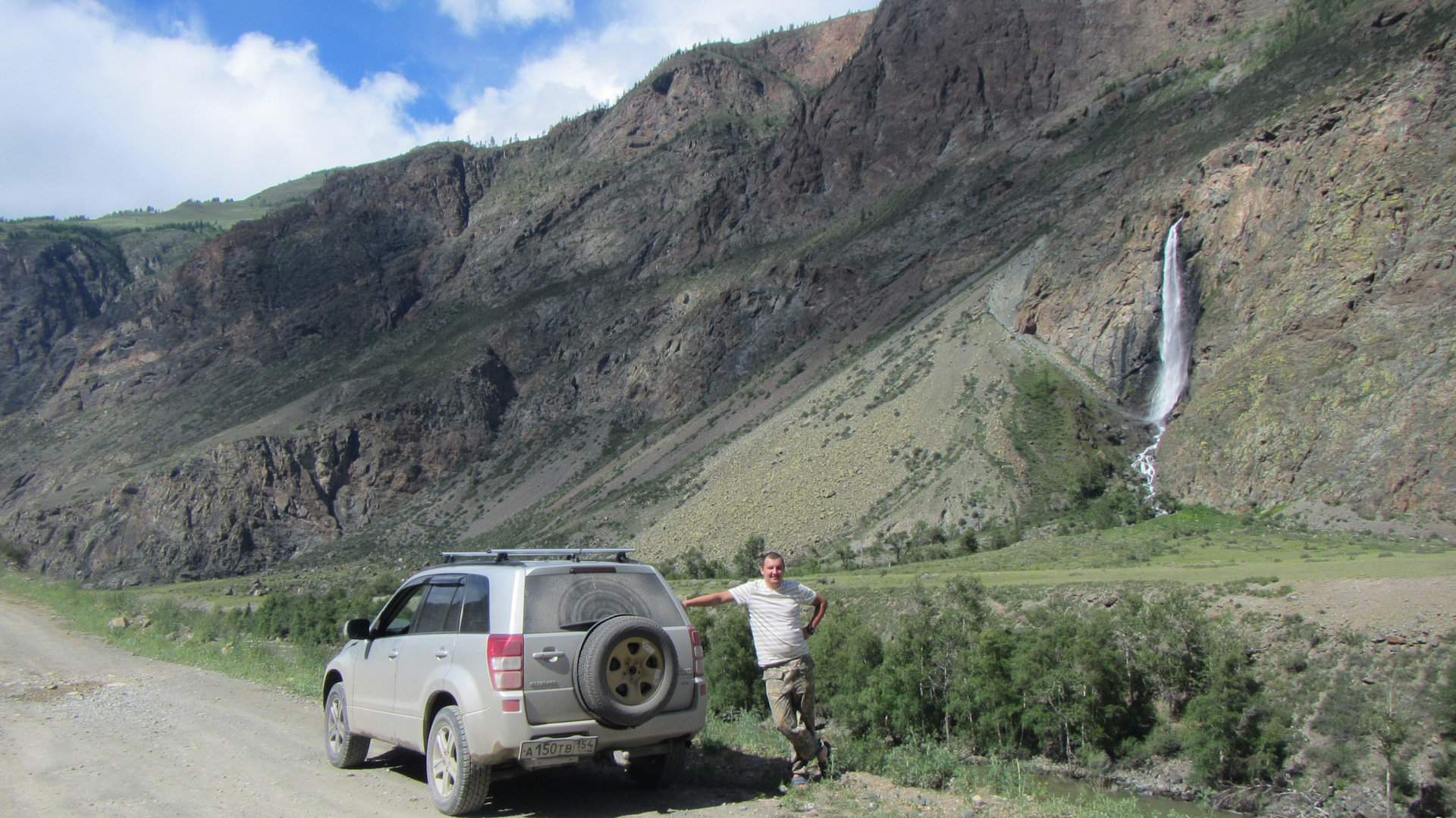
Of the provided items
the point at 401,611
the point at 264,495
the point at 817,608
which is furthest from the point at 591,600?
the point at 264,495

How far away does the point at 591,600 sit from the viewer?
8094 millimetres

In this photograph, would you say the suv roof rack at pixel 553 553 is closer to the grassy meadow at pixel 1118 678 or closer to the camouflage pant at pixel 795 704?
the camouflage pant at pixel 795 704

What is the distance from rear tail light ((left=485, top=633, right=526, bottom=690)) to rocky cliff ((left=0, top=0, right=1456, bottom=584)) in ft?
124

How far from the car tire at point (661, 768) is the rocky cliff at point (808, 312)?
3611 centimetres

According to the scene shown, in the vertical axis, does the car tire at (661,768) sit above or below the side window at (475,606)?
below

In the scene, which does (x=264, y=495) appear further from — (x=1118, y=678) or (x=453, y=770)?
(x=453, y=770)

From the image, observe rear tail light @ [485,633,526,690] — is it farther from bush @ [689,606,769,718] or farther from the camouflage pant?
bush @ [689,606,769,718]

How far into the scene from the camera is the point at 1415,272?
40844mm

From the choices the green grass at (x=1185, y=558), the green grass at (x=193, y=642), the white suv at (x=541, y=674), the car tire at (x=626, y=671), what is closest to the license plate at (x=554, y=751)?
the white suv at (x=541, y=674)

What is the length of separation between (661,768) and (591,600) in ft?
5.93

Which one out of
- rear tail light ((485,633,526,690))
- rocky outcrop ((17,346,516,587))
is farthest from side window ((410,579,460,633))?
rocky outcrop ((17,346,516,587))

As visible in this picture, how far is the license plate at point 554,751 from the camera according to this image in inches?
291

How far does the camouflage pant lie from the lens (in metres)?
8.48

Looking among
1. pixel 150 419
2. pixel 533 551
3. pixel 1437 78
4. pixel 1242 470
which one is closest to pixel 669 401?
pixel 1242 470
